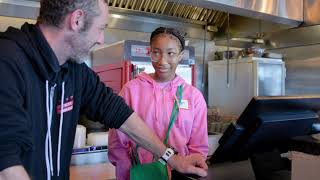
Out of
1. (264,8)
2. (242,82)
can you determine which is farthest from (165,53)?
(242,82)

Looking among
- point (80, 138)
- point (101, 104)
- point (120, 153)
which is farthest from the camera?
point (80, 138)

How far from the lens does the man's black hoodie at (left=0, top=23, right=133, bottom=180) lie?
807 millimetres

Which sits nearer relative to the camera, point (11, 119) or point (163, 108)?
point (11, 119)

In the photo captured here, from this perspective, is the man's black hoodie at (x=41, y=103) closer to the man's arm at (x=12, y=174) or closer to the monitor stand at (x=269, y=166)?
the man's arm at (x=12, y=174)

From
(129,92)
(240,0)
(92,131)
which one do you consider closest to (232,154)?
(129,92)

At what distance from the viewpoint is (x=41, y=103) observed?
101cm

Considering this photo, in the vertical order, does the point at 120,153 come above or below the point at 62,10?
below

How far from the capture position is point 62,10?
39.2 inches

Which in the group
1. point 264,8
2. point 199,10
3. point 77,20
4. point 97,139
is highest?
point 199,10

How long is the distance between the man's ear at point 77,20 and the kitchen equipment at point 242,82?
86.5 inches

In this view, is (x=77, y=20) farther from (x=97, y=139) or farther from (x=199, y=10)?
(x=199, y=10)

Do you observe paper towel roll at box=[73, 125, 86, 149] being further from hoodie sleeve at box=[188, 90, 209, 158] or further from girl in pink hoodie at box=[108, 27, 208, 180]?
hoodie sleeve at box=[188, 90, 209, 158]

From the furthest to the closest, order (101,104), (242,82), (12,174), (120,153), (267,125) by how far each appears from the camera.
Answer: (242,82) → (120,153) → (101,104) → (267,125) → (12,174)

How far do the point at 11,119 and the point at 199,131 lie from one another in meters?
0.89
